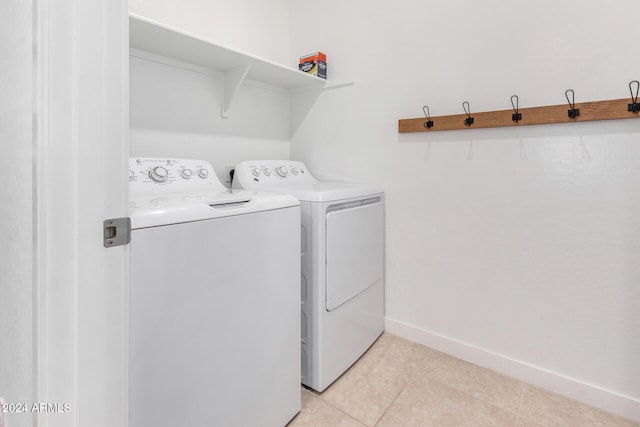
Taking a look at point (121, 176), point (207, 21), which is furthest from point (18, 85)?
point (207, 21)

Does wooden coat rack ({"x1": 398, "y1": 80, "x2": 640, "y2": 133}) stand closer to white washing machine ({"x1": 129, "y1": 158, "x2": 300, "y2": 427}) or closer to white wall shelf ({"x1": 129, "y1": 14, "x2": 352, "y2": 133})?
white wall shelf ({"x1": 129, "y1": 14, "x2": 352, "y2": 133})

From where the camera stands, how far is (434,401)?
1.42m

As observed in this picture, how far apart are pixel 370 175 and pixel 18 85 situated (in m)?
1.69

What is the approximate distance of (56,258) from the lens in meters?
0.58

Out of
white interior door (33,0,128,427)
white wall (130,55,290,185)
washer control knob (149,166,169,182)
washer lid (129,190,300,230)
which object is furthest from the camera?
white wall (130,55,290,185)

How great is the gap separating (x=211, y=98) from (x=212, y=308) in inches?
56.0

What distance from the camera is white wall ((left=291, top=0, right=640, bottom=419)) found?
1337 mm

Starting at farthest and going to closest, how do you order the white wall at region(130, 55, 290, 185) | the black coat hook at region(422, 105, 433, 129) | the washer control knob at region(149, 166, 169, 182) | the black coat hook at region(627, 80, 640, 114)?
the black coat hook at region(422, 105, 433, 129) → the white wall at region(130, 55, 290, 185) → the washer control knob at region(149, 166, 169, 182) → the black coat hook at region(627, 80, 640, 114)

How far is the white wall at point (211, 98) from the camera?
163cm

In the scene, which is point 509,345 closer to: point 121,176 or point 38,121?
point 121,176

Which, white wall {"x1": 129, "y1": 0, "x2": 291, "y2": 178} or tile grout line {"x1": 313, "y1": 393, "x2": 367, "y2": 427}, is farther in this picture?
white wall {"x1": 129, "y1": 0, "x2": 291, "y2": 178}

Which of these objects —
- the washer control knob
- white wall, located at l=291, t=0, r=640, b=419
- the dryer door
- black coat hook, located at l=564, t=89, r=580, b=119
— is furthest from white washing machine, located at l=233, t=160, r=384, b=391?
black coat hook, located at l=564, t=89, r=580, b=119

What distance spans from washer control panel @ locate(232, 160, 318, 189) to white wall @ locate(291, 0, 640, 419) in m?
0.27

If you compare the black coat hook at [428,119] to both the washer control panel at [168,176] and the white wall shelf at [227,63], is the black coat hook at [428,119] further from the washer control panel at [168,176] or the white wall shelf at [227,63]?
the washer control panel at [168,176]
